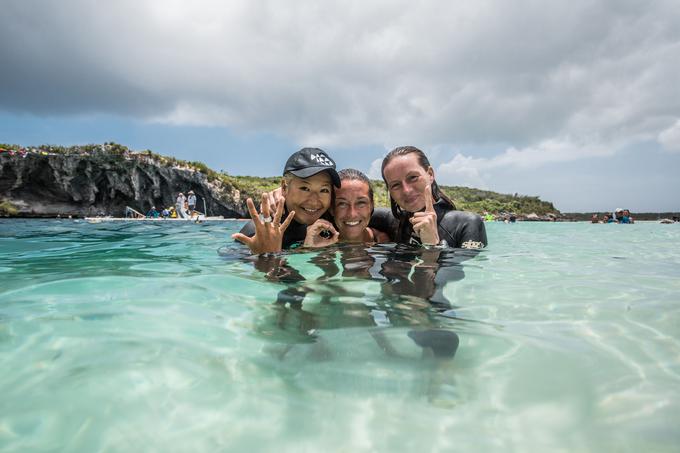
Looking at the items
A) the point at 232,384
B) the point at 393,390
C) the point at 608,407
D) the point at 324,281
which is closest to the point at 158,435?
the point at 232,384

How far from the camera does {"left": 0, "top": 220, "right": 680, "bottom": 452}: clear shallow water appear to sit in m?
1.16

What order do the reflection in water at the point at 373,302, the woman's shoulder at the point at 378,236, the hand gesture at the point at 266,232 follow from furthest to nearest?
1. the woman's shoulder at the point at 378,236
2. the hand gesture at the point at 266,232
3. the reflection in water at the point at 373,302

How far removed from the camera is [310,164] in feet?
13.1

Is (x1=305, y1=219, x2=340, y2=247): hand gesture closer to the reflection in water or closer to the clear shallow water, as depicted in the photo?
the reflection in water

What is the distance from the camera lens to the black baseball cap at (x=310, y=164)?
392 centimetres

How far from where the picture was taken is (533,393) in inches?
54.0

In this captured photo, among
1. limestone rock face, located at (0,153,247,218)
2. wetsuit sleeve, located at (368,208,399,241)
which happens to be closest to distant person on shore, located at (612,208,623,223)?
wetsuit sleeve, located at (368,208,399,241)

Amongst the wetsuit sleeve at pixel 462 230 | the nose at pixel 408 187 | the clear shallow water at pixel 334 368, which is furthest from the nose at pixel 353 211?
the clear shallow water at pixel 334 368

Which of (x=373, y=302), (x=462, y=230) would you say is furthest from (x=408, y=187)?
(x=373, y=302)

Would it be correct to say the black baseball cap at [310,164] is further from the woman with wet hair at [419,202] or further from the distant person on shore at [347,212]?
the woman with wet hair at [419,202]

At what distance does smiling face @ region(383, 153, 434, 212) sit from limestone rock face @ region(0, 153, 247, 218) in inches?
1613

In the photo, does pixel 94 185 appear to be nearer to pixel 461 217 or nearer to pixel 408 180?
pixel 408 180

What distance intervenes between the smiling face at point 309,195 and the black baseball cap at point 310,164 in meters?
0.09

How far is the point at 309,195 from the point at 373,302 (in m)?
1.97
